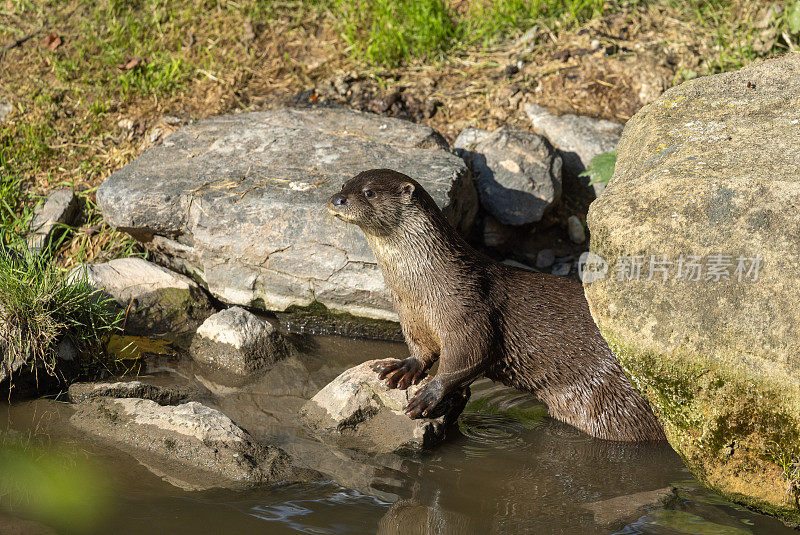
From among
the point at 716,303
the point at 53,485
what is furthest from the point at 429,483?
the point at 53,485

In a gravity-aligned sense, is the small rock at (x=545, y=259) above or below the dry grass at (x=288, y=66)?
below

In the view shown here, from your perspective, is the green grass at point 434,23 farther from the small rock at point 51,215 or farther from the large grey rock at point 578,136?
the small rock at point 51,215

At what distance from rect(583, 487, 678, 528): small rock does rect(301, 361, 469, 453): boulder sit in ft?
2.48

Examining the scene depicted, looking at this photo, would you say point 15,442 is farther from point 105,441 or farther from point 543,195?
point 543,195

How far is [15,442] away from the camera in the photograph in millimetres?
3438

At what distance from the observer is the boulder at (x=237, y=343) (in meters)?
4.21

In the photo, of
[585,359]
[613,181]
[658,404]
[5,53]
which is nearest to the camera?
[658,404]

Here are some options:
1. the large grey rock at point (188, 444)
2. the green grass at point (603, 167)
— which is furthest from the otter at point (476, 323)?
the green grass at point (603, 167)

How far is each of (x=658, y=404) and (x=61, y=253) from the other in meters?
3.88

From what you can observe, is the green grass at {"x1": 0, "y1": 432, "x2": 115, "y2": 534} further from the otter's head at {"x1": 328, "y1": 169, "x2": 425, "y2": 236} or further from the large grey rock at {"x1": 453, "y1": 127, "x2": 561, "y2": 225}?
the large grey rock at {"x1": 453, "y1": 127, "x2": 561, "y2": 225}

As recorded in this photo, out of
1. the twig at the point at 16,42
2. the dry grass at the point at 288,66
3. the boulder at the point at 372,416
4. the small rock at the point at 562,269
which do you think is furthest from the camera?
the twig at the point at 16,42

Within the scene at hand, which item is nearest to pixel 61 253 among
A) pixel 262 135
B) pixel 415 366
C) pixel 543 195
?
pixel 262 135

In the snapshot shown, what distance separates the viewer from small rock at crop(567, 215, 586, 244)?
17.1 feet

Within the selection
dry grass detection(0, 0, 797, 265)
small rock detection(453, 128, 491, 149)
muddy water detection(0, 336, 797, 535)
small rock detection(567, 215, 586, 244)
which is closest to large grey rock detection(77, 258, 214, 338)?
muddy water detection(0, 336, 797, 535)
